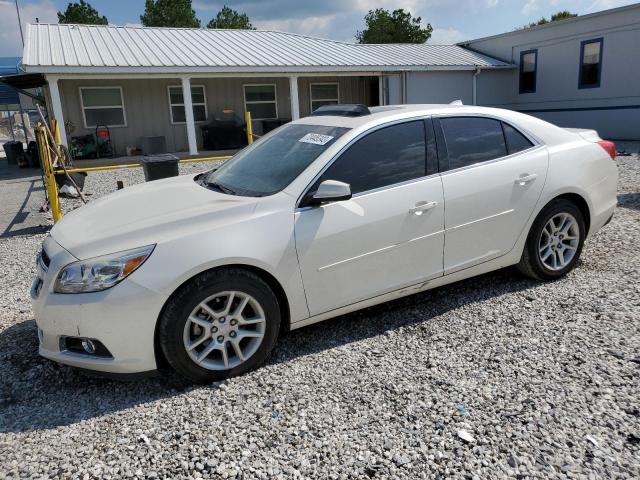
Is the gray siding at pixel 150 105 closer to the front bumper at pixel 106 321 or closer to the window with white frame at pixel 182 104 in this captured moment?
the window with white frame at pixel 182 104

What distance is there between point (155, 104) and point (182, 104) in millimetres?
946

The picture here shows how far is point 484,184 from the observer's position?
393 cm

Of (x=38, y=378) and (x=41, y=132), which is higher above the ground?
(x=41, y=132)

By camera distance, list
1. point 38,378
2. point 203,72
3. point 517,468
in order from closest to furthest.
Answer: point 517,468 → point 38,378 → point 203,72

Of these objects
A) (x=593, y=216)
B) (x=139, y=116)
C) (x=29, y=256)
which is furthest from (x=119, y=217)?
(x=139, y=116)

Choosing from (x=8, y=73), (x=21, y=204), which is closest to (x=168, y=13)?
(x=8, y=73)

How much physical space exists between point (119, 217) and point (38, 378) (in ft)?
3.85

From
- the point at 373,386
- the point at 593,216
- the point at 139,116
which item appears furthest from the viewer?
the point at 139,116

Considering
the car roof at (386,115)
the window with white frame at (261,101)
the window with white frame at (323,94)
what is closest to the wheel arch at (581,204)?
the car roof at (386,115)

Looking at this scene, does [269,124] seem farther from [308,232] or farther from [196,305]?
[196,305]

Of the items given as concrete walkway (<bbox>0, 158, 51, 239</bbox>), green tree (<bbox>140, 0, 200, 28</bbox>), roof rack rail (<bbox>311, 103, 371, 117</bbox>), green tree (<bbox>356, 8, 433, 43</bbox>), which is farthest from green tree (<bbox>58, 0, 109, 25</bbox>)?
roof rack rail (<bbox>311, 103, 371, 117</bbox>)

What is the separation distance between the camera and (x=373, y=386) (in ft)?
10.1

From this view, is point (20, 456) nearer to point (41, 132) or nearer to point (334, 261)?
point (334, 261)

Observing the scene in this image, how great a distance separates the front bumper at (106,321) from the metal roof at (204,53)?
12853mm
